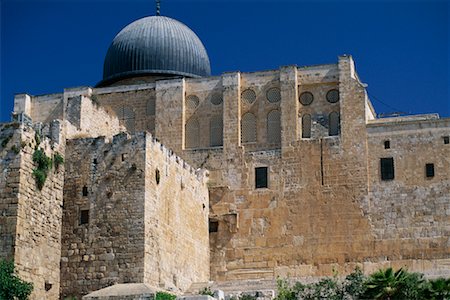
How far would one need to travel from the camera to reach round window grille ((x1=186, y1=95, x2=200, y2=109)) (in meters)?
34.8

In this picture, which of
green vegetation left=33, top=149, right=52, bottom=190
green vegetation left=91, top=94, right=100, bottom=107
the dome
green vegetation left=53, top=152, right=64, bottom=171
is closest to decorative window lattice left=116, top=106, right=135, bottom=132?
green vegetation left=91, top=94, right=100, bottom=107

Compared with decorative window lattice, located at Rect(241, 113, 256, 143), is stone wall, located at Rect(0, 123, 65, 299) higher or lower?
lower

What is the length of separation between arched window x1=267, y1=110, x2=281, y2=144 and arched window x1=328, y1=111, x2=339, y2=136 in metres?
1.82

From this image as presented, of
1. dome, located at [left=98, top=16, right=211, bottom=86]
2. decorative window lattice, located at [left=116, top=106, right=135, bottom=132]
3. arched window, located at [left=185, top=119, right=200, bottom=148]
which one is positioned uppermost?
dome, located at [left=98, top=16, right=211, bottom=86]

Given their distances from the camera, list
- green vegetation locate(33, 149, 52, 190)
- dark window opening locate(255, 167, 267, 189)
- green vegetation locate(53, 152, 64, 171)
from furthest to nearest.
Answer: dark window opening locate(255, 167, 267, 189) < green vegetation locate(53, 152, 64, 171) < green vegetation locate(33, 149, 52, 190)

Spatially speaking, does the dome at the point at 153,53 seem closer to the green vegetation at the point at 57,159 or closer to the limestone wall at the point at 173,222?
the limestone wall at the point at 173,222

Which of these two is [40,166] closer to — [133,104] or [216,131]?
[133,104]

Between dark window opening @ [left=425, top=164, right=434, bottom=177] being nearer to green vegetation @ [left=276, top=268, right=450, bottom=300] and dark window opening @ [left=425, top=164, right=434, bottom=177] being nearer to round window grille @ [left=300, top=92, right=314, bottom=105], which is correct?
round window grille @ [left=300, top=92, right=314, bottom=105]

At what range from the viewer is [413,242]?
3147 centimetres

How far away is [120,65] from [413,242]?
1298 centimetres

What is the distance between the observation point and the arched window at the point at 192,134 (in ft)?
113

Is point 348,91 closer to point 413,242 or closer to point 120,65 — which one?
point 413,242

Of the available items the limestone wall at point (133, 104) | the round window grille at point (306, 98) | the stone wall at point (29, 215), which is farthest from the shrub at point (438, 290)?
the limestone wall at point (133, 104)

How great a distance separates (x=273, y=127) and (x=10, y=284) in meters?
13.2
